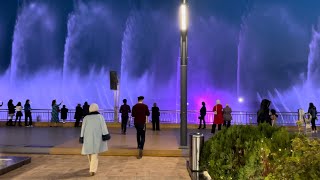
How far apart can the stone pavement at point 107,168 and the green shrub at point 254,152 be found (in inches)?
72.2

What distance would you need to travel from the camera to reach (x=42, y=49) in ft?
155

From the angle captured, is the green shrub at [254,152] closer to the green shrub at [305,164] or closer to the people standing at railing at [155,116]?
the green shrub at [305,164]

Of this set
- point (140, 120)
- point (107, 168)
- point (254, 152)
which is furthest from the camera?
point (140, 120)

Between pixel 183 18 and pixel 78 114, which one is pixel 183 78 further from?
pixel 78 114

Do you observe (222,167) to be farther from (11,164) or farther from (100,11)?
(100,11)

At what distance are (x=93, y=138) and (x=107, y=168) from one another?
1.23m

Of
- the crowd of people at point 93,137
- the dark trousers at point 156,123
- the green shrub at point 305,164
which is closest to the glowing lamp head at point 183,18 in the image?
the crowd of people at point 93,137

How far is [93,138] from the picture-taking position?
30.2 ft

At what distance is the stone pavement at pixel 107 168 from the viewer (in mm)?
8922

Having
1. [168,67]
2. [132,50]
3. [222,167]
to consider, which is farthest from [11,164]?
[132,50]

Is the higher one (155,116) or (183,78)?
(183,78)

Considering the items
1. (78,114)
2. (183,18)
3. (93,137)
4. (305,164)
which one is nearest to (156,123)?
(78,114)

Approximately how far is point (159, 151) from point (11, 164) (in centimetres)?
430

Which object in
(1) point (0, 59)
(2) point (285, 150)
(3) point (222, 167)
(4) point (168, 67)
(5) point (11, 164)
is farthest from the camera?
(1) point (0, 59)
